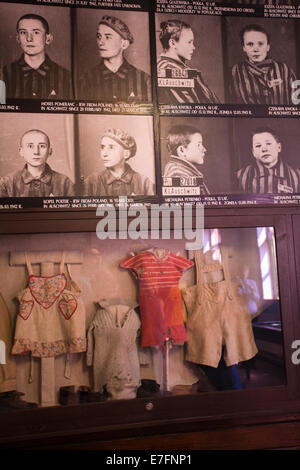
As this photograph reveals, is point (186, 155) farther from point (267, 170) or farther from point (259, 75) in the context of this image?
point (259, 75)

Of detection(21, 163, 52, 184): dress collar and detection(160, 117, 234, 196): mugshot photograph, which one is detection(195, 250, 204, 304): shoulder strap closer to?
detection(160, 117, 234, 196): mugshot photograph

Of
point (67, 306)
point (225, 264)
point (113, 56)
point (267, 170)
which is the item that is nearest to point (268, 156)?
point (267, 170)

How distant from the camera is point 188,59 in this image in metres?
2.45

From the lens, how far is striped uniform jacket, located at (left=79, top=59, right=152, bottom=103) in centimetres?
234

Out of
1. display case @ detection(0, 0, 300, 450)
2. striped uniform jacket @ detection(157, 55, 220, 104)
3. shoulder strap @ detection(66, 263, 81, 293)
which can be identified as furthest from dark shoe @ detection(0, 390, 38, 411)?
striped uniform jacket @ detection(157, 55, 220, 104)

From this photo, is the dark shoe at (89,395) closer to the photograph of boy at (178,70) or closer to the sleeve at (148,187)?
the sleeve at (148,187)

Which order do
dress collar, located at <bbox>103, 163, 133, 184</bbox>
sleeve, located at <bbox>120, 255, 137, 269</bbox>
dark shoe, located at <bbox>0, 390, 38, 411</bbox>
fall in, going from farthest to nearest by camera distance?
1. dress collar, located at <bbox>103, 163, 133, 184</bbox>
2. sleeve, located at <bbox>120, 255, 137, 269</bbox>
3. dark shoe, located at <bbox>0, 390, 38, 411</bbox>

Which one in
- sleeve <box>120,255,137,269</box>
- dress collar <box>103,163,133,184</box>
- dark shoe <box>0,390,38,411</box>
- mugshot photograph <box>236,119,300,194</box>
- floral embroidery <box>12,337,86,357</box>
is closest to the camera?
dark shoe <box>0,390,38,411</box>

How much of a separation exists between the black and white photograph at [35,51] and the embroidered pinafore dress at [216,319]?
122 cm

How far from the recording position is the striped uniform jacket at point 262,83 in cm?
247

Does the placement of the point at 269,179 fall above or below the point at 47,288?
above

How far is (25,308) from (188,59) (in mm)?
1661

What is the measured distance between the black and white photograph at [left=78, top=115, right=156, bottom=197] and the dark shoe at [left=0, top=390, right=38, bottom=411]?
1.08 meters

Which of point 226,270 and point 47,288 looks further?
point 226,270
